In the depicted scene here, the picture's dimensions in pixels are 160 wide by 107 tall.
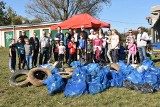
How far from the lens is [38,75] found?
10.0 meters

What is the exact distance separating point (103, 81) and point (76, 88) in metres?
0.86

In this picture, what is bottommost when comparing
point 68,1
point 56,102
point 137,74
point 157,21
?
point 56,102

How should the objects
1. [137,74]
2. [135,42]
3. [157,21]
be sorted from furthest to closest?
[157,21] < [135,42] < [137,74]

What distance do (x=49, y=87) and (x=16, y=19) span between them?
53620 mm

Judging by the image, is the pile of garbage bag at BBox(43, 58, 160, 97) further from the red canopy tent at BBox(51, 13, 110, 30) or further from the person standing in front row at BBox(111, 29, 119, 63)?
the red canopy tent at BBox(51, 13, 110, 30)

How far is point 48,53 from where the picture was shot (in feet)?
44.8

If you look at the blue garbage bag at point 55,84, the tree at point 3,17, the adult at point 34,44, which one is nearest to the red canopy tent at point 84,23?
the adult at point 34,44

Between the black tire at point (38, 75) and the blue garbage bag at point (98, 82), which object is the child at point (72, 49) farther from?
the blue garbage bag at point (98, 82)

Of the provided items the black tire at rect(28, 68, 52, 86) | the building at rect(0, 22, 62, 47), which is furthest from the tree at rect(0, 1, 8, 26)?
the black tire at rect(28, 68, 52, 86)

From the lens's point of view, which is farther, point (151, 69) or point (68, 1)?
point (68, 1)

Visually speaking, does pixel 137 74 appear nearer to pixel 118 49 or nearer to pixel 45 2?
pixel 118 49

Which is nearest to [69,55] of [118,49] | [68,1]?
[118,49]

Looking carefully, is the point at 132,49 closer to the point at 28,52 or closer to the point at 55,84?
the point at 28,52

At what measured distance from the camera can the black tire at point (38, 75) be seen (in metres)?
9.21
